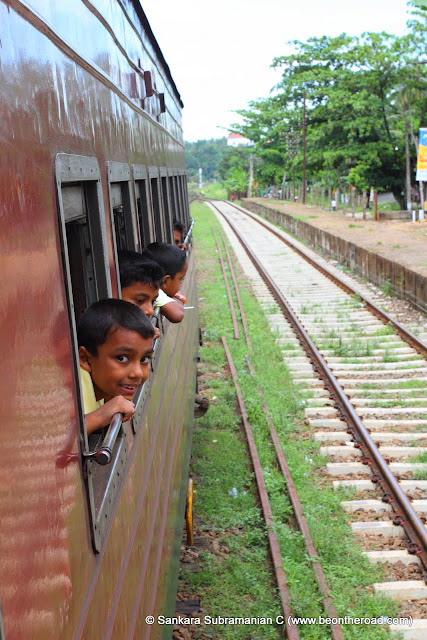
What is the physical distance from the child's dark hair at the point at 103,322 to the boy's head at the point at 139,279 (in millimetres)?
920

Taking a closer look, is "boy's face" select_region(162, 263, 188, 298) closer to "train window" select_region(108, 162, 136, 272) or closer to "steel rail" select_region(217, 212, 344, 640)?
"train window" select_region(108, 162, 136, 272)

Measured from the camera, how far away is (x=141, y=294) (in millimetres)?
3564

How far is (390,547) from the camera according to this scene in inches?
228

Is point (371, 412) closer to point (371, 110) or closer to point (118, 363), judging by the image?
point (118, 363)

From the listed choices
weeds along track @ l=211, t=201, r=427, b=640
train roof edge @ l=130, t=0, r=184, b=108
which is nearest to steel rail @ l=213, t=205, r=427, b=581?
weeds along track @ l=211, t=201, r=427, b=640

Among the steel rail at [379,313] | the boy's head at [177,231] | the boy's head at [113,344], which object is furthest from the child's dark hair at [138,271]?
the steel rail at [379,313]

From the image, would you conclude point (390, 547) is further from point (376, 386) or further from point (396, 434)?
point (376, 386)

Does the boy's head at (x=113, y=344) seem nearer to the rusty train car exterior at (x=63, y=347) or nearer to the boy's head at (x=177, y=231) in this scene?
the rusty train car exterior at (x=63, y=347)

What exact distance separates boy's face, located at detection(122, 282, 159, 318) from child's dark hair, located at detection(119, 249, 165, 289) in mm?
18

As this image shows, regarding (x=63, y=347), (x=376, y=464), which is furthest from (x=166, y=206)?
(x=63, y=347)

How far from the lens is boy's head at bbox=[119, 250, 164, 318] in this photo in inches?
138

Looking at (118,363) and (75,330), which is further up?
(75,330)

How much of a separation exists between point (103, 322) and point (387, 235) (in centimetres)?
2525

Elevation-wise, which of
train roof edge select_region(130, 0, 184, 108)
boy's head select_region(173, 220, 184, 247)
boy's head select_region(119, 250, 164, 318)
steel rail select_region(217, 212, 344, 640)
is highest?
train roof edge select_region(130, 0, 184, 108)
